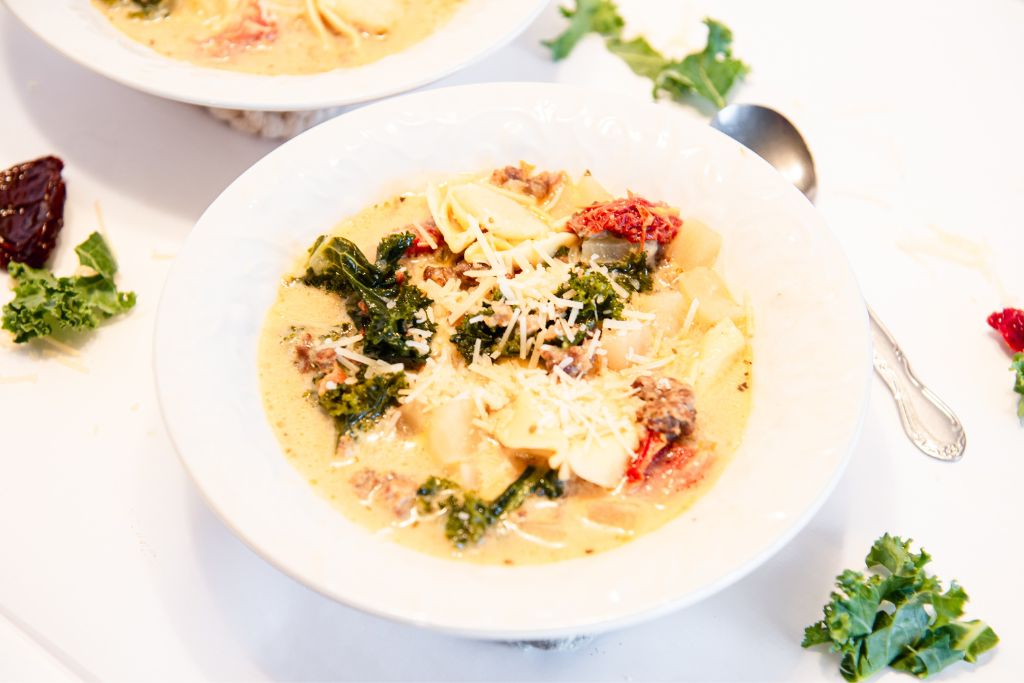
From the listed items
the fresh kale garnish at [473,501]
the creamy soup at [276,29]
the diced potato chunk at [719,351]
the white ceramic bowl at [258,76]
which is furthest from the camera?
the creamy soup at [276,29]

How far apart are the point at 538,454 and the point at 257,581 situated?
93 centimetres

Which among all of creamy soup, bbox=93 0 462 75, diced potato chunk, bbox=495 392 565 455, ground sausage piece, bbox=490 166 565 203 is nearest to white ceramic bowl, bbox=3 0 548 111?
creamy soup, bbox=93 0 462 75

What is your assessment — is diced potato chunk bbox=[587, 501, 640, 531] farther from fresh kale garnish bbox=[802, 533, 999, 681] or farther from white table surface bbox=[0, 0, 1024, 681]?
fresh kale garnish bbox=[802, 533, 999, 681]

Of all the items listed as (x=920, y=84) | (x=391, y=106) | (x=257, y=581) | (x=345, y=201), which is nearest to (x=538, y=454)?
(x=257, y=581)

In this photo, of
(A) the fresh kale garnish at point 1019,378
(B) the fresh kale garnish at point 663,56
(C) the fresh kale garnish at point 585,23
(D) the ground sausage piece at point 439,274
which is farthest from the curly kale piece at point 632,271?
(C) the fresh kale garnish at point 585,23

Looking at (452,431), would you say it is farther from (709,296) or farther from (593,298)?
(709,296)

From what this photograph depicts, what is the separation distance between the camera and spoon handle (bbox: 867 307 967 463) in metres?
2.91

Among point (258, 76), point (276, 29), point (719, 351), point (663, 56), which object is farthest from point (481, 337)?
point (663, 56)

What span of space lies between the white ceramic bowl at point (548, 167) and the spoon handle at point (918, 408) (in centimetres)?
62

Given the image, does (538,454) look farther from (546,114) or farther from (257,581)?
(546,114)

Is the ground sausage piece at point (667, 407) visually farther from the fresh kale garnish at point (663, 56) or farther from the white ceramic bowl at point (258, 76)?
the fresh kale garnish at point (663, 56)

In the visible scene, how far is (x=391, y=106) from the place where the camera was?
10.5 feet

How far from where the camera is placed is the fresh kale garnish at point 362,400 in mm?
2564

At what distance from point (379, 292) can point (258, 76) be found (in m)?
1.29
